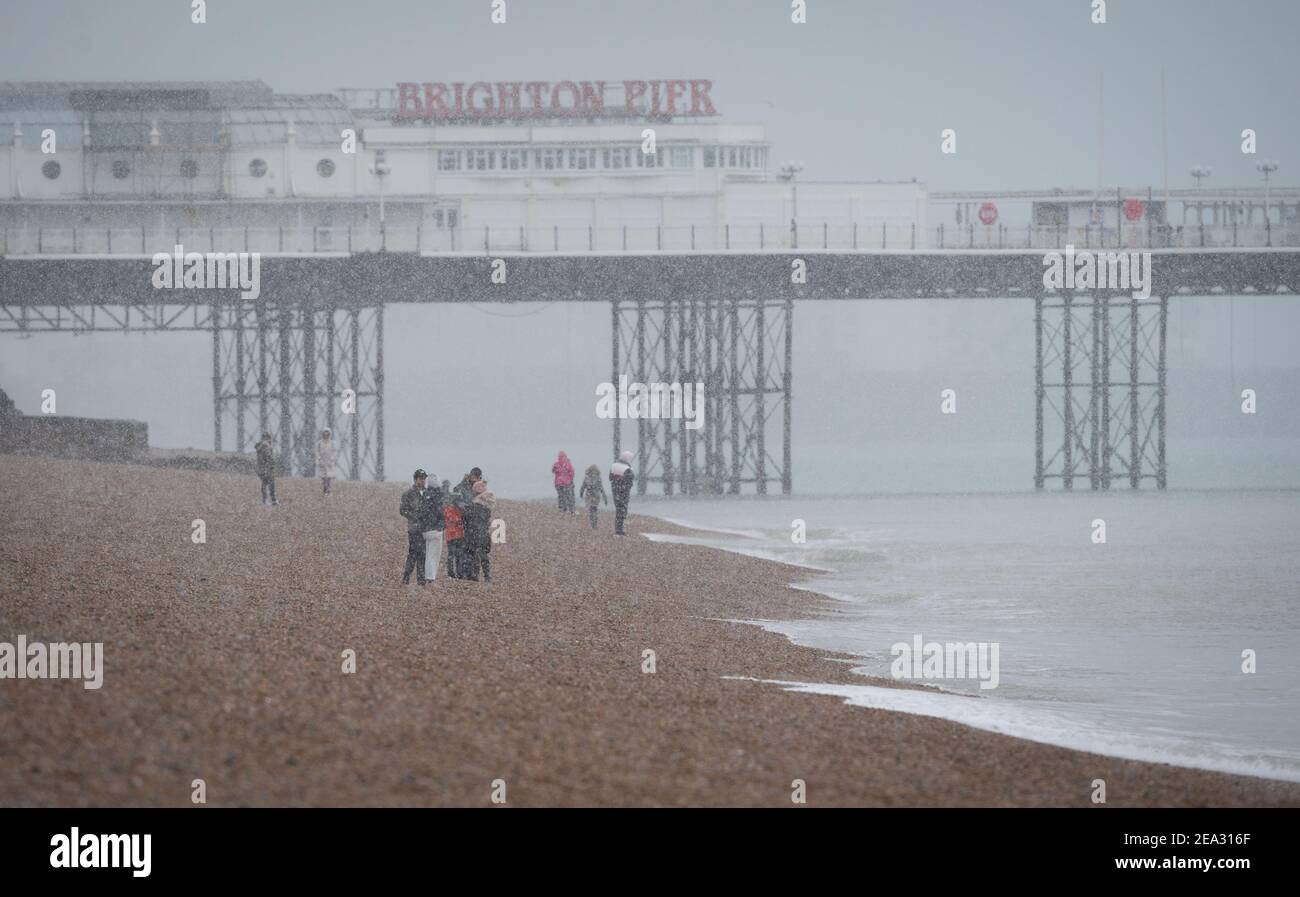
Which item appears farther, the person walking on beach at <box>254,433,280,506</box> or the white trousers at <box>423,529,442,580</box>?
the person walking on beach at <box>254,433,280,506</box>

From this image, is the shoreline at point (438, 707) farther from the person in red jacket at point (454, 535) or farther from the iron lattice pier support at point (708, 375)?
the iron lattice pier support at point (708, 375)

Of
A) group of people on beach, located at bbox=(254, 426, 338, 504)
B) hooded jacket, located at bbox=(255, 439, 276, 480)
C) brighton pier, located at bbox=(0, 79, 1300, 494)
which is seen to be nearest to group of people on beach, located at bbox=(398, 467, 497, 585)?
hooded jacket, located at bbox=(255, 439, 276, 480)

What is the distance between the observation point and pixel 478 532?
1981cm

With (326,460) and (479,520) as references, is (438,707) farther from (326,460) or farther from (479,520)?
(326,460)

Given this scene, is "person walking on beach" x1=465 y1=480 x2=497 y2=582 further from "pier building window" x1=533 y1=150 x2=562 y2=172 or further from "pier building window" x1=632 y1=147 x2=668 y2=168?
"pier building window" x1=632 y1=147 x2=668 y2=168

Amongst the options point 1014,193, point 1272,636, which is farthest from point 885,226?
point 1272,636

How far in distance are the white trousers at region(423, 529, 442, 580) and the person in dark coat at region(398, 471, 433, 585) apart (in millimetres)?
65

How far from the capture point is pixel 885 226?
50.2 m

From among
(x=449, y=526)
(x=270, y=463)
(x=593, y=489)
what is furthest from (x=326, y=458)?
(x=449, y=526)

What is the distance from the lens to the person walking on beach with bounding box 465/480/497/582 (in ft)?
64.0

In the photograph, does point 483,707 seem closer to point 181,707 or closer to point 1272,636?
point 181,707

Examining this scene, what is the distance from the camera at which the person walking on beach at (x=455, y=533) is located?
64.1 ft

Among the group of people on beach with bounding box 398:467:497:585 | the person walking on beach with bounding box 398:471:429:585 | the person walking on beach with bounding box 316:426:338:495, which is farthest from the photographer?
the person walking on beach with bounding box 316:426:338:495

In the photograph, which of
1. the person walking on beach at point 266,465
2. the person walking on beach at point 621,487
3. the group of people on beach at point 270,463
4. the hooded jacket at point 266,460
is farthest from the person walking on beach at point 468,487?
the person walking on beach at point 621,487
